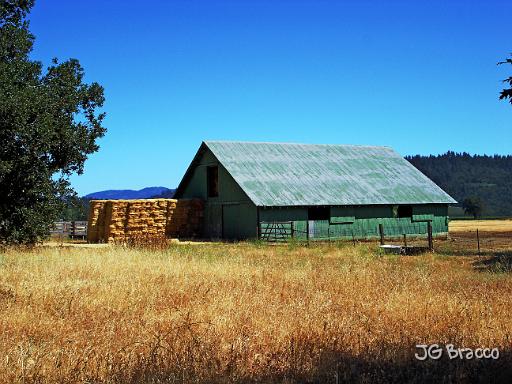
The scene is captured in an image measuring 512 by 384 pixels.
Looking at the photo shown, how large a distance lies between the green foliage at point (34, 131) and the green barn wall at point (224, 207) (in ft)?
37.7

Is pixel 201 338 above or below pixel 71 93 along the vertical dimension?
below

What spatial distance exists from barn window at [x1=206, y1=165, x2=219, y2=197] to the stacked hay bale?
1.07 metres

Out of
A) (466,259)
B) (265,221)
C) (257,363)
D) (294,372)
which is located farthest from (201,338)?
(265,221)

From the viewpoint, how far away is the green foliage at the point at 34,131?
68.2 feet

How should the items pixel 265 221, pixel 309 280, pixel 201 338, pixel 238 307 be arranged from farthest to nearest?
pixel 265 221 < pixel 309 280 < pixel 238 307 < pixel 201 338

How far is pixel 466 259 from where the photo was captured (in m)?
20.4

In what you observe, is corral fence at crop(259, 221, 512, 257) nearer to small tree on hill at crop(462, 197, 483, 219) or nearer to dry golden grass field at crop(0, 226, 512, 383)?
dry golden grass field at crop(0, 226, 512, 383)

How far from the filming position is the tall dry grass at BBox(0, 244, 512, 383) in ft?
20.4

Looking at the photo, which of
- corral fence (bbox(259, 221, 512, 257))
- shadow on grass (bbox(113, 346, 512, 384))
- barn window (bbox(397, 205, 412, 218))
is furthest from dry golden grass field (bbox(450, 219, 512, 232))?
shadow on grass (bbox(113, 346, 512, 384))

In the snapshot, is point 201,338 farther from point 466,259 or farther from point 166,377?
point 466,259

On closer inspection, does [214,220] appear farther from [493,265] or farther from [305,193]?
[493,265]

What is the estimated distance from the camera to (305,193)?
34.5m

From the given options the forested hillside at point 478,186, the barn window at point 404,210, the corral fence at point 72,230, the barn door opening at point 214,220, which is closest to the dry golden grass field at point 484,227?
the barn window at point 404,210

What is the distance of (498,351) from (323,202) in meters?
27.1
